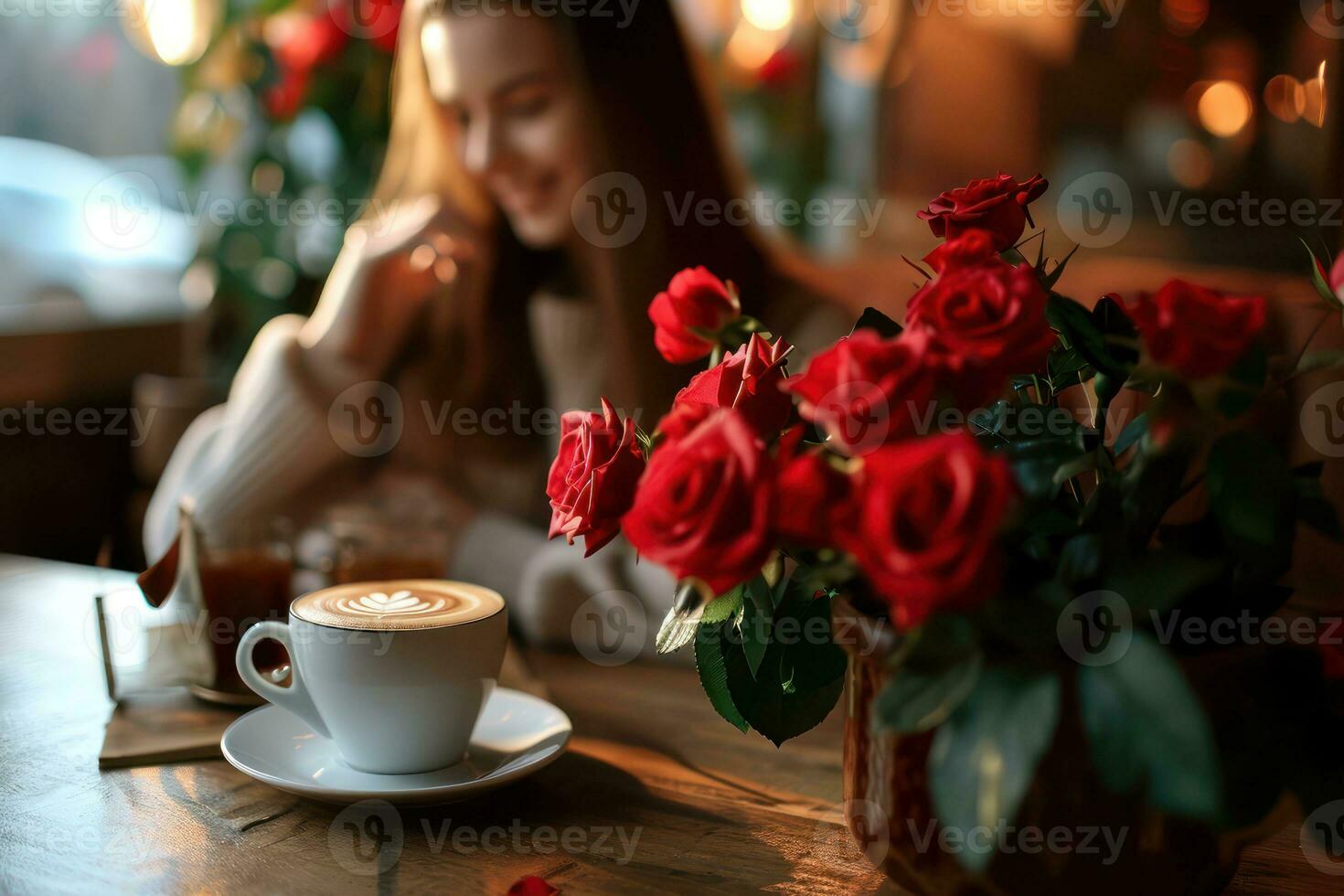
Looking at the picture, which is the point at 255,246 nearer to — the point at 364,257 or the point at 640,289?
the point at 364,257

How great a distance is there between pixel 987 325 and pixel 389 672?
0.36 m

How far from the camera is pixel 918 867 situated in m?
0.49

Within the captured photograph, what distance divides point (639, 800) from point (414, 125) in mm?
896

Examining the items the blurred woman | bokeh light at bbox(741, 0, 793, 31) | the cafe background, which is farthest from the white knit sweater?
bokeh light at bbox(741, 0, 793, 31)

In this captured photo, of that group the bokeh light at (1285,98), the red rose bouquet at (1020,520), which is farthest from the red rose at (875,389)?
the bokeh light at (1285,98)

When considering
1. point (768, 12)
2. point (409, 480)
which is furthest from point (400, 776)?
point (768, 12)

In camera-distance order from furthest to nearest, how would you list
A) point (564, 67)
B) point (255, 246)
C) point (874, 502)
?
point (255, 246) → point (564, 67) → point (874, 502)

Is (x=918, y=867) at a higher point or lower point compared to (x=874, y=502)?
lower

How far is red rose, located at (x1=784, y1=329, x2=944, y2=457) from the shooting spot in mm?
402

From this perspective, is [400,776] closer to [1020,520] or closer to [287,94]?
[1020,520]

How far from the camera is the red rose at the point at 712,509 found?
400 mm

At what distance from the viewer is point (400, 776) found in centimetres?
64

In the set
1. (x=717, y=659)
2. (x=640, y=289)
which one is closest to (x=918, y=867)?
(x=717, y=659)

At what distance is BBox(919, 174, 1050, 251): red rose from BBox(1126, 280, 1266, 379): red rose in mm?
108
